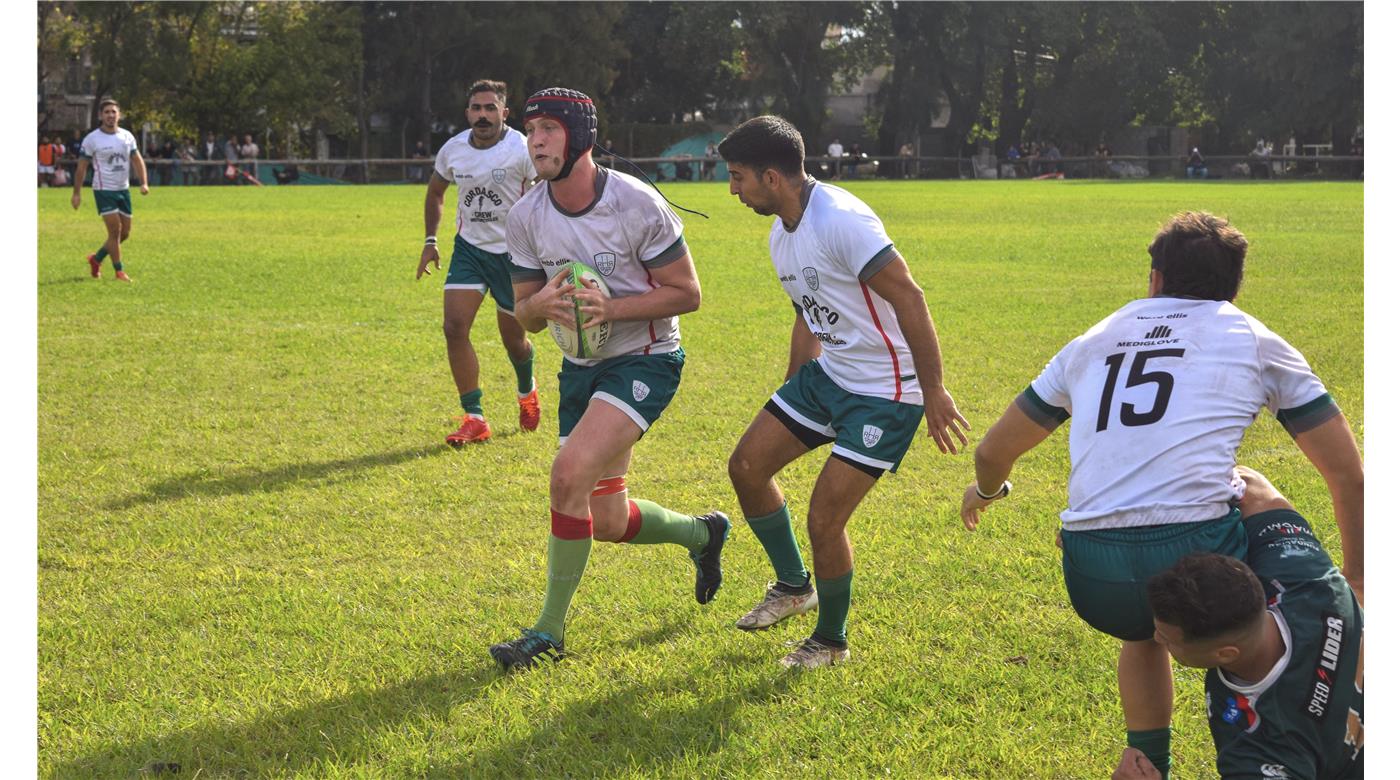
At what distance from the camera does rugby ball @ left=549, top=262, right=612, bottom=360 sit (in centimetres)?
517

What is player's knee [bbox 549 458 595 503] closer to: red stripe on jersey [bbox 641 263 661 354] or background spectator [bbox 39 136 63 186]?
red stripe on jersey [bbox 641 263 661 354]

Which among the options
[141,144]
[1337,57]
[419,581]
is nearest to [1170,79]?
[1337,57]

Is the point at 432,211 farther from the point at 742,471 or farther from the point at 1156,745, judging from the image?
the point at 1156,745

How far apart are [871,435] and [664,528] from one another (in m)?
1.12

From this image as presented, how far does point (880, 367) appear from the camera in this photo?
504 cm

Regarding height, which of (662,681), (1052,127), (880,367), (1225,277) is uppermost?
(1052,127)

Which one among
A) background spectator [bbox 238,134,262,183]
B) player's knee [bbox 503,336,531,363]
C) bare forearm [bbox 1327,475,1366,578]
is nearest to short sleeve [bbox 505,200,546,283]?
bare forearm [bbox 1327,475,1366,578]

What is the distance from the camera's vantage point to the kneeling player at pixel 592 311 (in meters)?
5.11

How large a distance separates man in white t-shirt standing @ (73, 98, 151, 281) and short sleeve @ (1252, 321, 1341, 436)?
54.6 feet

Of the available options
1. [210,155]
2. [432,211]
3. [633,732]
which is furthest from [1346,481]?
[210,155]

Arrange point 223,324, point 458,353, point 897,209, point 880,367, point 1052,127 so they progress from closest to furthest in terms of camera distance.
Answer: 1. point 880,367
2. point 458,353
3. point 223,324
4. point 897,209
5. point 1052,127

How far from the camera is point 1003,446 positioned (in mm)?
3957

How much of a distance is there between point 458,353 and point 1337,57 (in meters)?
58.1

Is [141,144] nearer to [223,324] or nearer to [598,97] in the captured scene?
[598,97]
